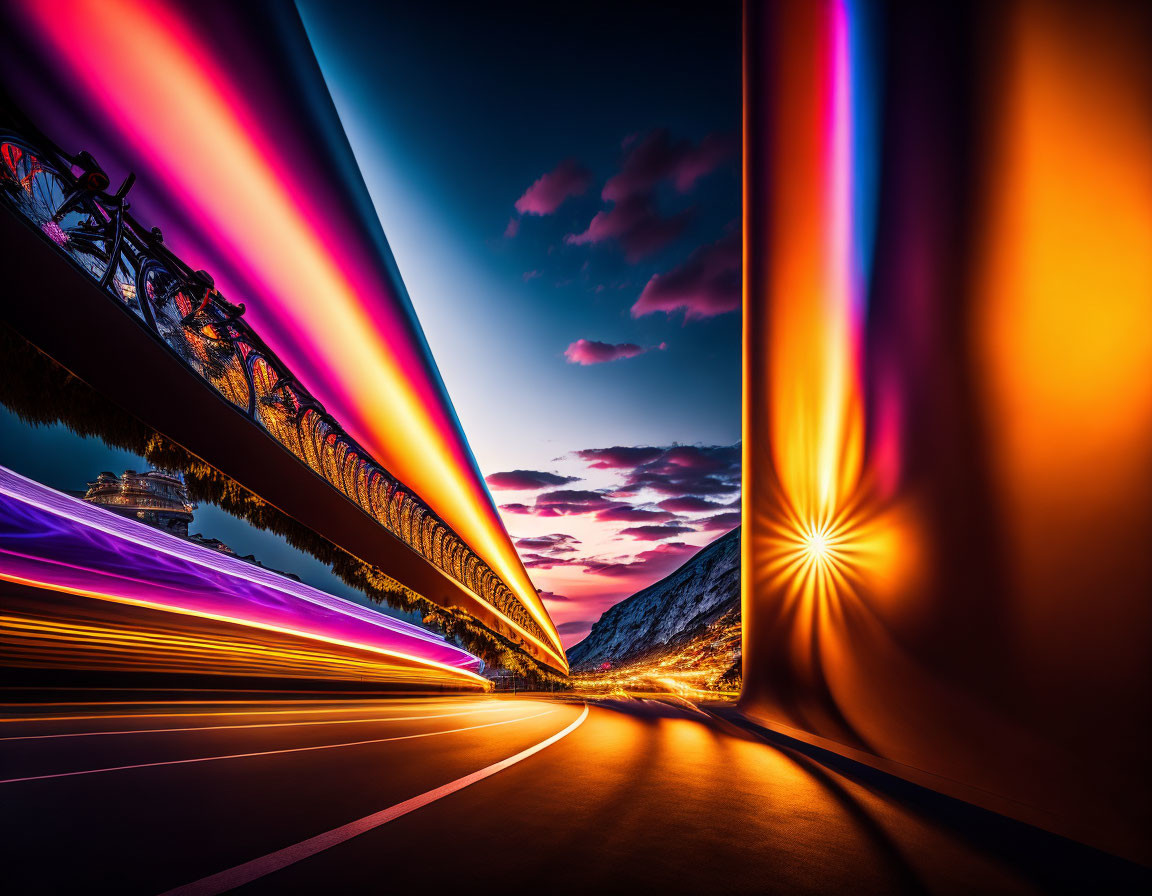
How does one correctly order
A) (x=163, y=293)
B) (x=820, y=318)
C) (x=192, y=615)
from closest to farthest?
(x=163, y=293) < (x=820, y=318) < (x=192, y=615)

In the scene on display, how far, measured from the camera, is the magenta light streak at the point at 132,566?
19.0 feet

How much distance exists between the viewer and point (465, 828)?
263cm

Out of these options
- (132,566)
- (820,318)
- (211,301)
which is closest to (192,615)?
(132,566)

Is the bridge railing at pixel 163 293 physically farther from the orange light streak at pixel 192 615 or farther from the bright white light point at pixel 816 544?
the bright white light point at pixel 816 544

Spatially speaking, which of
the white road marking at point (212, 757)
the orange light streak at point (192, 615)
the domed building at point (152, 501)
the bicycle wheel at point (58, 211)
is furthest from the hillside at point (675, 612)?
the bicycle wheel at point (58, 211)

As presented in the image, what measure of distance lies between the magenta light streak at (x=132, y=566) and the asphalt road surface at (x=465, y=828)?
77.8 inches

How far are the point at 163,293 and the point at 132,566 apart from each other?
4.17 meters

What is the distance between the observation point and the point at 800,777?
185 inches

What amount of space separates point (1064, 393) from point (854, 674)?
433cm

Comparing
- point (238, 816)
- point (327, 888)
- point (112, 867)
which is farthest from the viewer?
point (238, 816)

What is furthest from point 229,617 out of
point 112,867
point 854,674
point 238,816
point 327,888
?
point 854,674

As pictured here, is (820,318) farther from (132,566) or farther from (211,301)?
→ (132,566)

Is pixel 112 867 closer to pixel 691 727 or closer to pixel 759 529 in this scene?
pixel 691 727

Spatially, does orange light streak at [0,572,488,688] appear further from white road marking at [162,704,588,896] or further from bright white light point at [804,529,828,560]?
bright white light point at [804,529,828,560]
